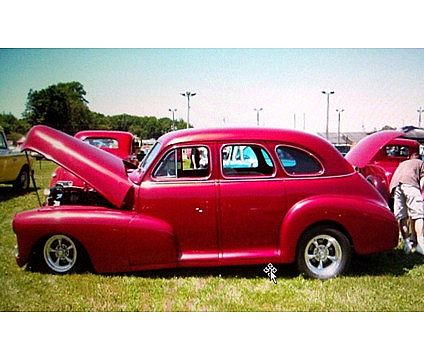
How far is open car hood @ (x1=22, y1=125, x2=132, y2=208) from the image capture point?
10.6ft

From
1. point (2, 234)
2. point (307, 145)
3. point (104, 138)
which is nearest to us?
point (307, 145)

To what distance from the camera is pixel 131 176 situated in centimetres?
351

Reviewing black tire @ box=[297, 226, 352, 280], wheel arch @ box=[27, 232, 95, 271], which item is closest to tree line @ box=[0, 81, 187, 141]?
wheel arch @ box=[27, 232, 95, 271]

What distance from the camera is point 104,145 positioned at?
5.09 metres

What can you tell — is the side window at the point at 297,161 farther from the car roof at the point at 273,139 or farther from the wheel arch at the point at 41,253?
the wheel arch at the point at 41,253

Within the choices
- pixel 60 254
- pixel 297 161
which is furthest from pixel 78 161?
pixel 297 161

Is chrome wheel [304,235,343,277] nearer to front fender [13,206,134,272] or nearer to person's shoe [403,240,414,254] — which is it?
person's shoe [403,240,414,254]

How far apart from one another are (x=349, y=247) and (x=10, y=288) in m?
2.73

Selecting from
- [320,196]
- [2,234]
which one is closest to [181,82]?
[320,196]

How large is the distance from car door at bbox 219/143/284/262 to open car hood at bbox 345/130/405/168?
56.2 inches

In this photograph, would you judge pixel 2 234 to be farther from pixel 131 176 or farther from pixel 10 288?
pixel 131 176

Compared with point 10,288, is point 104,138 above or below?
above

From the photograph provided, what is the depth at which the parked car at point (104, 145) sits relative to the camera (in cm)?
405

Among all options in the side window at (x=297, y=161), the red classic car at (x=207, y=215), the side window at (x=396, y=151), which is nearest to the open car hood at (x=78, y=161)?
the red classic car at (x=207, y=215)
